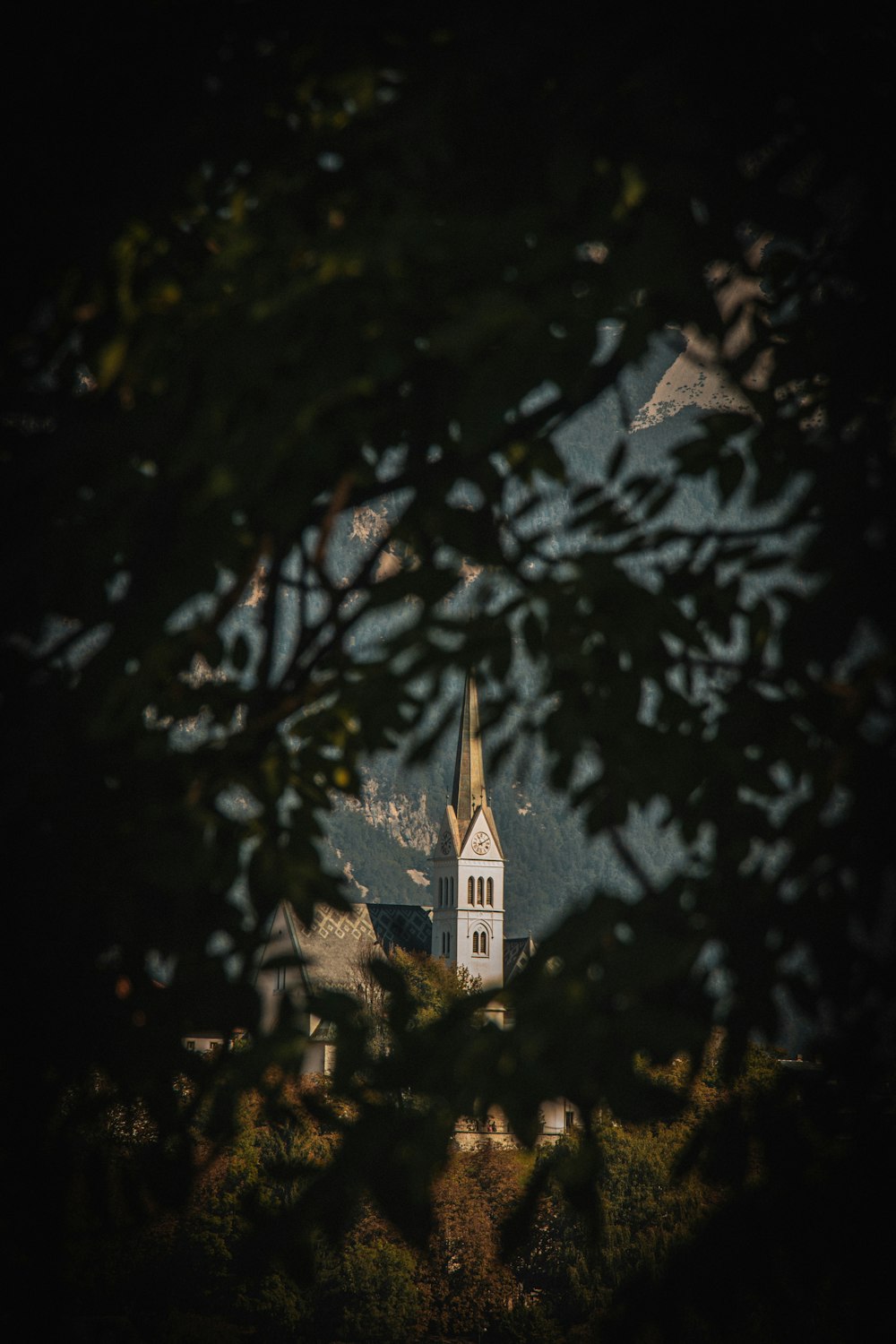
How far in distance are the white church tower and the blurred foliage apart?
84317 mm

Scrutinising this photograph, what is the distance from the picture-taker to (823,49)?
219cm

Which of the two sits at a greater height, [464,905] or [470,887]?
[470,887]

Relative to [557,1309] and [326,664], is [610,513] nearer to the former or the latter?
[326,664]

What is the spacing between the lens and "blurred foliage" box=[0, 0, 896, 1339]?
78.5 inches

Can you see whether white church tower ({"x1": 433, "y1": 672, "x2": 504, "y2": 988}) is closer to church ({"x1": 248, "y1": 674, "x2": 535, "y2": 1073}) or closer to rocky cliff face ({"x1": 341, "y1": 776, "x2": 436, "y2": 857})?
church ({"x1": 248, "y1": 674, "x2": 535, "y2": 1073})

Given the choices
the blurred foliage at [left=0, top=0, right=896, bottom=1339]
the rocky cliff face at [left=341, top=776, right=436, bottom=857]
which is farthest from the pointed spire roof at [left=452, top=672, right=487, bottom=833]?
the rocky cliff face at [left=341, top=776, right=436, bottom=857]

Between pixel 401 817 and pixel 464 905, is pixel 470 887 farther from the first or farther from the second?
pixel 401 817

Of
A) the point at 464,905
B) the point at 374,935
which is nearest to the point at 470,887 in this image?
the point at 464,905

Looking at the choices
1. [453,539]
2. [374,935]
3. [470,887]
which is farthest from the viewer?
[470,887]

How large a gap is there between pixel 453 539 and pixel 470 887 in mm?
89664

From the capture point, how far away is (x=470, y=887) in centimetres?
9056

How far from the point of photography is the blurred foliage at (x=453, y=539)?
1.99m

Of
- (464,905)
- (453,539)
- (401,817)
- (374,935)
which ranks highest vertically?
(401,817)

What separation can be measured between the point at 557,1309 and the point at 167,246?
173 feet
